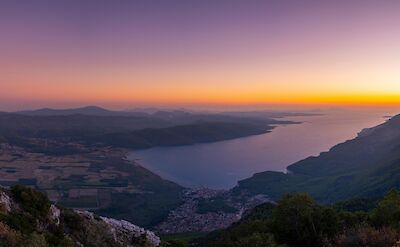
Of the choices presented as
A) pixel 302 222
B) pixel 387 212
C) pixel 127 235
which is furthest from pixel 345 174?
pixel 127 235

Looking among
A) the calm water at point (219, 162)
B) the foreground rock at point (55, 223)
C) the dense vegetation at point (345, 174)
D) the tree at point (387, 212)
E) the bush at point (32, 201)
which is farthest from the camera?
the calm water at point (219, 162)

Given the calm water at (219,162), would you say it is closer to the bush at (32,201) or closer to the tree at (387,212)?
the tree at (387,212)

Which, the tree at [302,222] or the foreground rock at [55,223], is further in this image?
the tree at [302,222]

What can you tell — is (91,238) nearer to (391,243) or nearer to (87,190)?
(391,243)

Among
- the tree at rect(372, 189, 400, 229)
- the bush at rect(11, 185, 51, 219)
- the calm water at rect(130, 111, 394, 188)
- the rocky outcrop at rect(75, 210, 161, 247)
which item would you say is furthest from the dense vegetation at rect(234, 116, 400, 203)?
the bush at rect(11, 185, 51, 219)

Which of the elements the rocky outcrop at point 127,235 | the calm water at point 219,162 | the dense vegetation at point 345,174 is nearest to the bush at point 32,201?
the rocky outcrop at point 127,235

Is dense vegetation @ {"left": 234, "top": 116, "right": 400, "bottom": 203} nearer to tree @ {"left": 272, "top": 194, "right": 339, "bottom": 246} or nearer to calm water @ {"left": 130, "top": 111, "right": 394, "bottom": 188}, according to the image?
calm water @ {"left": 130, "top": 111, "right": 394, "bottom": 188}

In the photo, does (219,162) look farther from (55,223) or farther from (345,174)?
(55,223)

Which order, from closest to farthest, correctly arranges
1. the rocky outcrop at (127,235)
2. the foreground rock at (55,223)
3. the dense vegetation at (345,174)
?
the foreground rock at (55,223)
the rocky outcrop at (127,235)
the dense vegetation at (345,174)

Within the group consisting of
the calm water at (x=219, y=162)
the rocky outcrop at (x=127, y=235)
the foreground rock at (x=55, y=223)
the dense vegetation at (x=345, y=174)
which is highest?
the foreground rock at (x=55, y=223)
